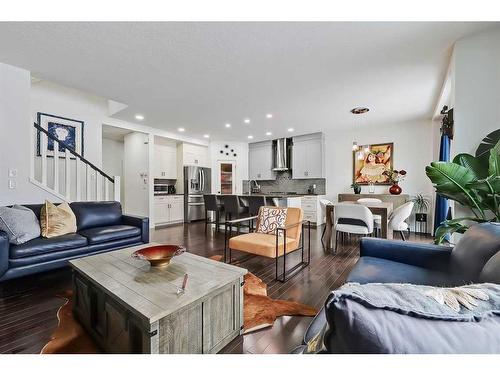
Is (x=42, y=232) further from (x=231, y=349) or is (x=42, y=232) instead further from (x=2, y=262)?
(x=231, y=349)

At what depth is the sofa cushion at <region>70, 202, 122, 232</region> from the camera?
10.2 ft

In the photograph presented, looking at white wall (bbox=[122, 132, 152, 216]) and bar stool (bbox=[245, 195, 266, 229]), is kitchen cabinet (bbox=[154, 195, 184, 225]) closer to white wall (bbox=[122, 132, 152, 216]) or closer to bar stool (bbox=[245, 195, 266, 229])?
white wall (bbox=[122, 132, 152, 216])

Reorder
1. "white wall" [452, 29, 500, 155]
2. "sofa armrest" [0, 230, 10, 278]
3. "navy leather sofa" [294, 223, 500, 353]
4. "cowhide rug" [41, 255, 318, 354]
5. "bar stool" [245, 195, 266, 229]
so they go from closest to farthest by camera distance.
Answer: "navy leather sofa" [294, 223, 500, 353], "cowhide rug" [41, 255, 318, 354], "sofa armrest" [0, 230, 10, 278], "white wall" [452, 29, 500, 155], "bar stool" [245, 195, 266, 229]

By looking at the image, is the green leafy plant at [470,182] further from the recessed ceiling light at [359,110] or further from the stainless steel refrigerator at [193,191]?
the stainless steel refrigerator at [193,191]

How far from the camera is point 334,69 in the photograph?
113 inches

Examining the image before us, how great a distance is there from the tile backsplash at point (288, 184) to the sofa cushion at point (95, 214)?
473 centimetres

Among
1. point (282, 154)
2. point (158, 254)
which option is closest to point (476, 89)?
point (158, 254)

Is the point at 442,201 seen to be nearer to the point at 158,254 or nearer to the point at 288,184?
the point at 288,184

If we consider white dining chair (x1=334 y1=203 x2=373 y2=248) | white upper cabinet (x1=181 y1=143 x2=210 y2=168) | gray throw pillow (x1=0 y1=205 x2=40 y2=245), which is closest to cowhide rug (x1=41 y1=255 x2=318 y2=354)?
gray throw pillow (x1=0 y1=205 x2=40 y2=245)

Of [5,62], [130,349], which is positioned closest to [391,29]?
[130,349]

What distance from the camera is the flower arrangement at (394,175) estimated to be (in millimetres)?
5059

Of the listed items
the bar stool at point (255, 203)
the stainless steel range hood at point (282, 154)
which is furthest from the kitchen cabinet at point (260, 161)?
the bar stool at point (255, 203)

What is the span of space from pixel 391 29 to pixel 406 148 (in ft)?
13.0

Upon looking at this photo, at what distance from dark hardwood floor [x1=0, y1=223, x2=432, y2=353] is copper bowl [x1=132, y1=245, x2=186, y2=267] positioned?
744 mm
